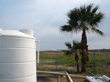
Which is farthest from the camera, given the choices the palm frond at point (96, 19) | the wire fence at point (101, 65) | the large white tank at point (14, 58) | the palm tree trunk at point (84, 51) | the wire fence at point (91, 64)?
the palm tree trunk at point (84, 51)

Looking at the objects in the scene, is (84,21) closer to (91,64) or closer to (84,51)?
(84,51)

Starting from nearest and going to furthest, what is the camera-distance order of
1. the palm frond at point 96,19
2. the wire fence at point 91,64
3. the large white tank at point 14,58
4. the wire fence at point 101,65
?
the large white tank at point 14,58, the wire fence at point 101,65, the wire fence at point 91,64, the palm frond at point 96,19

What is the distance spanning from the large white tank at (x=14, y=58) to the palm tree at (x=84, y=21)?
7578mm

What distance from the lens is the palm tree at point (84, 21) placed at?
9.93m

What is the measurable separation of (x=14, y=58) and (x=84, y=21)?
8260 millimetres

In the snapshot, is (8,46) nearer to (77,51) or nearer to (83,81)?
(83,81)

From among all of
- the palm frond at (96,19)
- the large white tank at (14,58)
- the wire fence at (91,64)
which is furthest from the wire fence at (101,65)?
the large white tank at (14,58)

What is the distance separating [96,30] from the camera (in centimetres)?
1019

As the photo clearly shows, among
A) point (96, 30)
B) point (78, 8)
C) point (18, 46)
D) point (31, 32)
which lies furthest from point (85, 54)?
point (18, 46)

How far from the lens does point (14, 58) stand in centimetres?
308

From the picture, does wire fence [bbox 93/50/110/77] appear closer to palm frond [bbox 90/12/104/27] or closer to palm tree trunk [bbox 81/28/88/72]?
palm tree trunk [bbox 81/28/88/72]

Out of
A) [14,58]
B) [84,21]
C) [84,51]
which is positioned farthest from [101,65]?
[14,58]

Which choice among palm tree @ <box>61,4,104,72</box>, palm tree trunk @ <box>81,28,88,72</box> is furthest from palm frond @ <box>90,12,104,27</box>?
palm tree trunk @ <box>81,28,88,72</box>

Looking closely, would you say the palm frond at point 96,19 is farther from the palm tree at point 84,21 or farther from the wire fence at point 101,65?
the wire fence at point 101,65
